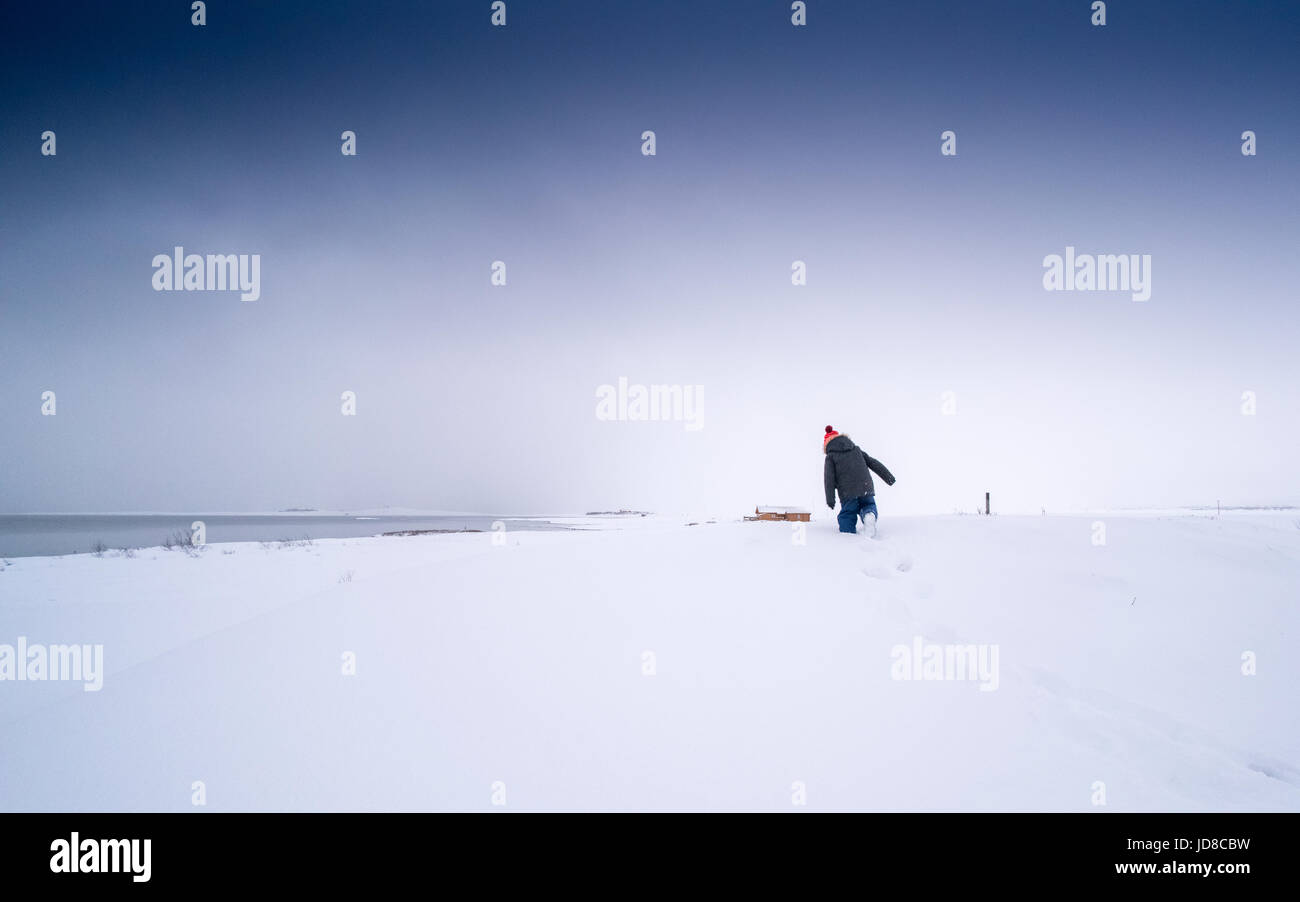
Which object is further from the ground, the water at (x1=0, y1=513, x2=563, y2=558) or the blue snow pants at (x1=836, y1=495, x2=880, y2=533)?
the blue snow pants at (x1=836, y1=495, x2=880, y2=533)

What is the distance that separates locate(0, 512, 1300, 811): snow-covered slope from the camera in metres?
3.85

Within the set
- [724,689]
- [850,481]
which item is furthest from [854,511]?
[724,689]

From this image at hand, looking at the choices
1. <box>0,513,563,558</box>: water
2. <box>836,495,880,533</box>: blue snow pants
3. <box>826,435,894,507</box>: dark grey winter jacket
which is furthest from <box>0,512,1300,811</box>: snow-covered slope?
<box>0,513,563,558</box>: water

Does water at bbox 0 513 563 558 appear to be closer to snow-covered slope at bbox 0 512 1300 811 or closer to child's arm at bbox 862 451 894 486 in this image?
snow-covered slope at bbox 0 512 1300 811

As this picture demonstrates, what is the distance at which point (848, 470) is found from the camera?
919cm

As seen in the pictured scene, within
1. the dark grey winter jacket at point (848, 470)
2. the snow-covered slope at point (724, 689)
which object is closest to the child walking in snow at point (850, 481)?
the dark grey winter jacket at point (848, 470)

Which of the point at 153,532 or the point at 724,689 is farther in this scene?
the point at 153,532

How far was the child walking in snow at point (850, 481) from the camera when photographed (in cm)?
906

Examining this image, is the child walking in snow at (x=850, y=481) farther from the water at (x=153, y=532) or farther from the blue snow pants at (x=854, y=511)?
the water at (x=153, y=532)

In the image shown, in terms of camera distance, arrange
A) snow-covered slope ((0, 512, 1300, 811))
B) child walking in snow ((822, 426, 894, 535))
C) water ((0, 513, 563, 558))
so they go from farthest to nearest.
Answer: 1. water ((0, 513, 563, 558))
2. child walking in snow ((822, 426, 894, 535))
3. snow-covered slope ((0, 512, 1300, 811))

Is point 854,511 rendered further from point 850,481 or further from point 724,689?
point 724,689

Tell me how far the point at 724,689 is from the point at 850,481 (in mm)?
5392

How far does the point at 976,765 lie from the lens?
3.95 metres
